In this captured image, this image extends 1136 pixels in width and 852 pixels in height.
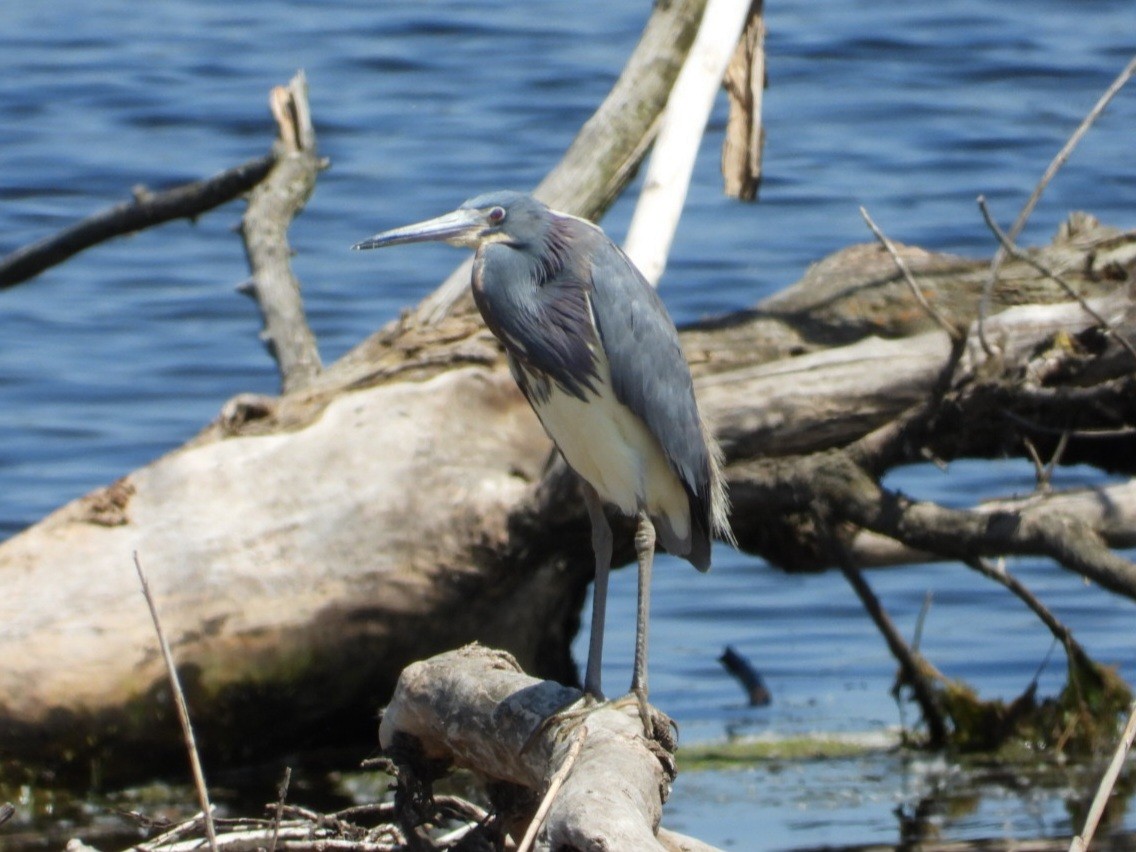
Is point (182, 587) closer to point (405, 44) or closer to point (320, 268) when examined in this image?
point (320, 268)

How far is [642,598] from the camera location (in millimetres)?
4664

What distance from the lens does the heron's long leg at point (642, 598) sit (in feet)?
14.3

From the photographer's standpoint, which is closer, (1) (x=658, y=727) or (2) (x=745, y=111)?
(1) (x=658, y=727)

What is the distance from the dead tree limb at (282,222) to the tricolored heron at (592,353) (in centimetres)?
245

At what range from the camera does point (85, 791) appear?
598cm

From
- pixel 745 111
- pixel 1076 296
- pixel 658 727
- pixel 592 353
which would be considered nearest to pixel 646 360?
pixel 592 353

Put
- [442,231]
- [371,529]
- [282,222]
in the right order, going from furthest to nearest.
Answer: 1. [282,222]
2. [371,529]
3. [442,231]

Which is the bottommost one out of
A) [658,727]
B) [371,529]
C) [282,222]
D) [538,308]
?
[371,529]

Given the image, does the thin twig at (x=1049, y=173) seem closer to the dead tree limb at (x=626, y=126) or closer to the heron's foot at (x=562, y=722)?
the dead tree limb at (x=626, y=126)

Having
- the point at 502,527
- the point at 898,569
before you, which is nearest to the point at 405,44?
the point at 898,569

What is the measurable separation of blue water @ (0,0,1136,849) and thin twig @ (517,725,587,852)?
96.1 inches

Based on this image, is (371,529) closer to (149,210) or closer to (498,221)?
(498,221)

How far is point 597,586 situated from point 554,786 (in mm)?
1622

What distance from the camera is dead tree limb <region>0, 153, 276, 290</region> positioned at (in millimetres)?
7047
